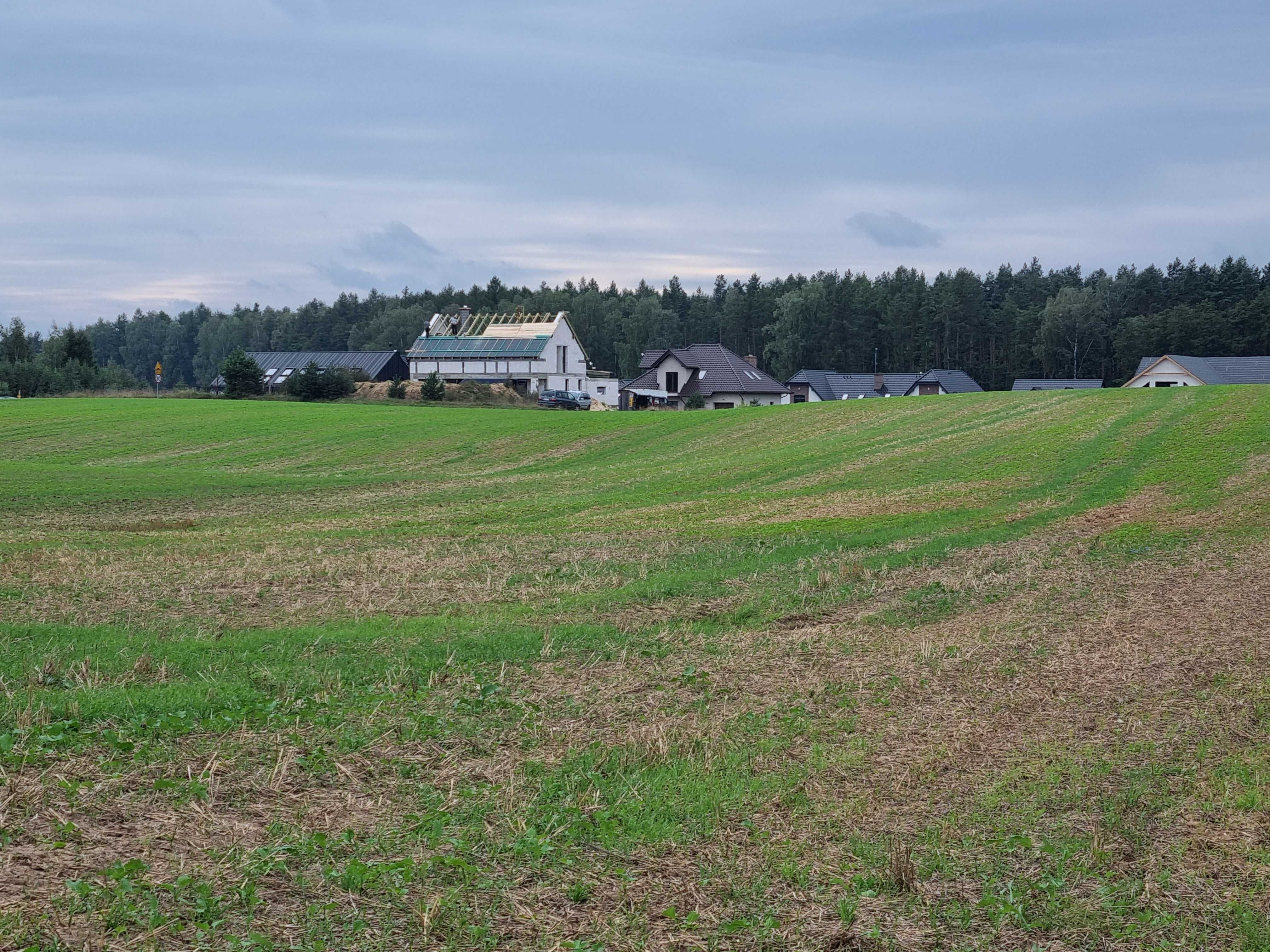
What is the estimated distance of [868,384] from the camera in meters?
118

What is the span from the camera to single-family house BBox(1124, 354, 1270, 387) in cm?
8738

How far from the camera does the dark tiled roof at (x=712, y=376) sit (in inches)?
3804

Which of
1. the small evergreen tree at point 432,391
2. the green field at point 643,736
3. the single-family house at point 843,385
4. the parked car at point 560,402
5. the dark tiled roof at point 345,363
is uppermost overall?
the dark tiled roof at point 345,363

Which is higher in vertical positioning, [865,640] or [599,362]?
[599,362]

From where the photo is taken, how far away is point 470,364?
103m

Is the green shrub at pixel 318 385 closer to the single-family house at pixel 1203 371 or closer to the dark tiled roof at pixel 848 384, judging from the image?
the dark tiled roof at pixel 848 384

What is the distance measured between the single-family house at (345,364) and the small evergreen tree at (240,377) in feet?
37.0

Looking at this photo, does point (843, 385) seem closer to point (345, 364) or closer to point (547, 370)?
point (547, 370)

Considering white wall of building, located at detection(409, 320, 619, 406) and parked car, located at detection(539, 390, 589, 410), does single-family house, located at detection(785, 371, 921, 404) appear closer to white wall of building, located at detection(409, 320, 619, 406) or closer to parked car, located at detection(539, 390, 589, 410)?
white wall of building, located at detection(409, 320, 619, 406)

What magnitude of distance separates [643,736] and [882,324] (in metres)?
138

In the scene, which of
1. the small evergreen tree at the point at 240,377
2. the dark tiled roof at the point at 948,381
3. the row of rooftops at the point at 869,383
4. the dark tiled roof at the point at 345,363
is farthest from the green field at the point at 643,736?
the row of rooftops at the point at 869,383

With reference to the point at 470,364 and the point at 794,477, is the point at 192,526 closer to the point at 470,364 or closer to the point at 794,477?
the point at 794,477

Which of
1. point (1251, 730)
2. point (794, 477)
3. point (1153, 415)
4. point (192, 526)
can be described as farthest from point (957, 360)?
point (1251, 730)

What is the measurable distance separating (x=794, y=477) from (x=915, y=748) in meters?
23.7
